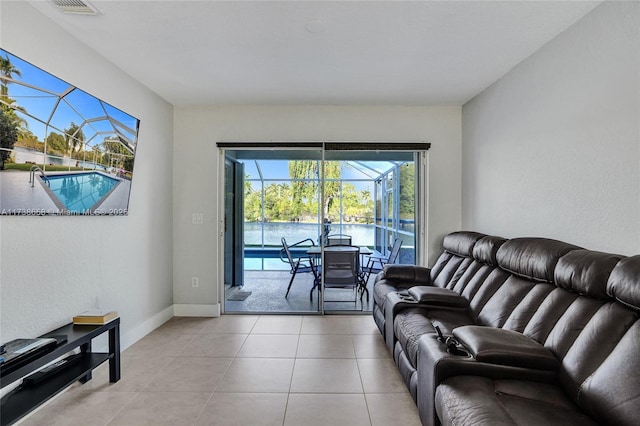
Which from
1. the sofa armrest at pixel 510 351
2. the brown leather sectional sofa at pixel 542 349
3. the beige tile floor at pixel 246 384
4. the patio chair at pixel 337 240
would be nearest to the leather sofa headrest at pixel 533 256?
the brown leather sectional sofa at pixel 542 349

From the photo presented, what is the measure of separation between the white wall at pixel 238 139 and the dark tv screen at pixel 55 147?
1.19 meters

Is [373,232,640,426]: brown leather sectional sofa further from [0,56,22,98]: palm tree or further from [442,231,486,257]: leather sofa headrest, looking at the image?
[0,56,22,98]: palm tree

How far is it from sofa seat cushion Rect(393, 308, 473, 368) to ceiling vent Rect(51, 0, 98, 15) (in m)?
3.06

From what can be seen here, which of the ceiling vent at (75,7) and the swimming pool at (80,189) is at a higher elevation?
the ceiling vent at (75,7)

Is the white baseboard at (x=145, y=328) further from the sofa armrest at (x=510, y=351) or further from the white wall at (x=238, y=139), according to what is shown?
the sofa armrest at (x=510, y=351)

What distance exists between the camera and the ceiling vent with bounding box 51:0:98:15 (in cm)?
204

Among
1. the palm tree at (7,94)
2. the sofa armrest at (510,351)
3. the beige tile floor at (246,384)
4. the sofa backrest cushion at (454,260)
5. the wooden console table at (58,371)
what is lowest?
the beige tile floor at (246,384)

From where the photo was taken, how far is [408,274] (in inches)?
140

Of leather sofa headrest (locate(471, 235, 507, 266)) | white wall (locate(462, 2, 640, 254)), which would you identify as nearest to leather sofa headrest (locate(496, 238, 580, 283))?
leather sofa headrest (locate(471, 235, 507, 266))

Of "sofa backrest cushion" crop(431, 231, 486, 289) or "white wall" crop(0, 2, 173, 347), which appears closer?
"white wall" crop(0, 2, 173, 347)

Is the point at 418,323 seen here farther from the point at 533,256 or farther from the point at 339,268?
the point at 339,268

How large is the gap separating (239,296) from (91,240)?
2.63 meters

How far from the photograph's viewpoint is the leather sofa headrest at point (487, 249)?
2.72 meters

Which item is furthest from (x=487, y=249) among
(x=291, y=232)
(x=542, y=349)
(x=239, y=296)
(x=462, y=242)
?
(x=291, y=232)
